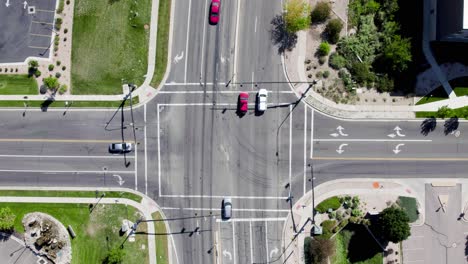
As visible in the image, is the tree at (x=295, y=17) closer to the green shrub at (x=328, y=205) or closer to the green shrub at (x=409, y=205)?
the green shrub at (x=328, y=205)

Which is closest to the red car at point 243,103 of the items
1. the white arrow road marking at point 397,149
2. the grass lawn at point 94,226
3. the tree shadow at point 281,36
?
the tree shadow at point 281,36

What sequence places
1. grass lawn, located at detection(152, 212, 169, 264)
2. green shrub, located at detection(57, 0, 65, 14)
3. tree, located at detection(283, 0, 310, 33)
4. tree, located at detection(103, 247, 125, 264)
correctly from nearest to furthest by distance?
1. tree, located at detection(283, 0, 310, 33)
2. tree, located at detection(103, 247, 125, 264)
3. grass lawn, located at detection(152, 212, 169, 264)
4. green shrub, located at detection(57, 0, 65, 14)

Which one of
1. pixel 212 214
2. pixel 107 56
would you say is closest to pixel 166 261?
pixel 212 214

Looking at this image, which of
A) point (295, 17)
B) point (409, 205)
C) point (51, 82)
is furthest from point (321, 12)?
point (51, 82)

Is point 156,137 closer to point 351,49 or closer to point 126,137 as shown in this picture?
point 126,137

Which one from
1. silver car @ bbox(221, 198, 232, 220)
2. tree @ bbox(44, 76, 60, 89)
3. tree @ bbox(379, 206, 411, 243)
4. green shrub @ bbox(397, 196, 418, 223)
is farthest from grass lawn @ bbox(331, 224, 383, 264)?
tree @ bbox(44, 76, 60, 89)

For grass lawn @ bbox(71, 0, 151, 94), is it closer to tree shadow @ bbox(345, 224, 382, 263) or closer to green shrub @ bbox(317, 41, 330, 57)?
green shrub @ bbox(317, 41, 330, 57)

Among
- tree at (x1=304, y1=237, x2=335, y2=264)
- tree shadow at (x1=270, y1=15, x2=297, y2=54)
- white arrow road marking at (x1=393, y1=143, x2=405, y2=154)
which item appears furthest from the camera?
white arrow road marking at (x1=393, y1=143, x2=405, y2=154)
